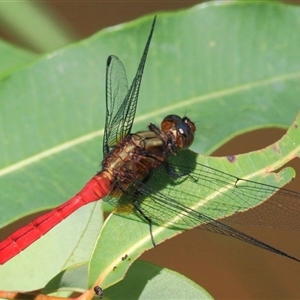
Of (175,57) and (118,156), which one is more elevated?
(175,57)

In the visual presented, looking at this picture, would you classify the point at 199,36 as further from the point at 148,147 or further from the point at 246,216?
the point at 246,216

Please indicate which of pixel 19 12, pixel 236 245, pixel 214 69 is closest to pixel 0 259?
pixel 214 69

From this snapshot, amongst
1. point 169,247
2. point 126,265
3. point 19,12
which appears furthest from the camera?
point 169,247

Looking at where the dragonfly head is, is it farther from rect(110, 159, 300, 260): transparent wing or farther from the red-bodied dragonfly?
rect(110, 159, 300, 260): transparent wing

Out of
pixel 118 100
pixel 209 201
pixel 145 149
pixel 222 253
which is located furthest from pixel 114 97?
pixel 222 253

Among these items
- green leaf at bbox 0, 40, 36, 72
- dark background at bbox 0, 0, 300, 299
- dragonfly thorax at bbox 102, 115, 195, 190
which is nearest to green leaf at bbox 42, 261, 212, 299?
dragonfly thorax at bbox 102, 115, 195, 190

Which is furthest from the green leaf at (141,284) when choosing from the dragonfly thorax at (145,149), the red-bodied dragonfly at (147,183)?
the dragonfly thorax at (145,149)

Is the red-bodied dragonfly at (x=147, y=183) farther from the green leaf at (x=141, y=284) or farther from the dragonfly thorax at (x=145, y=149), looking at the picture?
the green leaf at (x=141, y=284)
